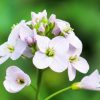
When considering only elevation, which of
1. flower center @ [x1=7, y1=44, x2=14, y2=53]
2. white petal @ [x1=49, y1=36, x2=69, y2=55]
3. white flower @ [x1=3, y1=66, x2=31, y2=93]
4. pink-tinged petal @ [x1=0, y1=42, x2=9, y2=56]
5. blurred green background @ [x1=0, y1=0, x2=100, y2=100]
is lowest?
blurred green background @ [x1=0, y1=0, x2=100, y2=100]

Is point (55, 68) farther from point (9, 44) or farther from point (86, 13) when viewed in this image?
point (86, 13)

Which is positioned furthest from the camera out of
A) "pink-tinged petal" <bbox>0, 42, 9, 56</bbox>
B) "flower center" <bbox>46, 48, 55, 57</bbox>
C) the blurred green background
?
the blurred green background

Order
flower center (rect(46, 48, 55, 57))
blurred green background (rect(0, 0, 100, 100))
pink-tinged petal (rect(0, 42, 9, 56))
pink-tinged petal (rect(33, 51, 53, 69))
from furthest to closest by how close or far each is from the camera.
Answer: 1. blurred green background (rect(0, 0, 100, 100))
2. pink-tinged petal (rect(0, 42, 9, 56))
3. flower center (rect(46, 48, 55, 57))
4. pink-tinged petal (rect(33, 51, 53, 69))

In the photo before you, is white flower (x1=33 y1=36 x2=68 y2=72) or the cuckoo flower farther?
the cuckoo flower

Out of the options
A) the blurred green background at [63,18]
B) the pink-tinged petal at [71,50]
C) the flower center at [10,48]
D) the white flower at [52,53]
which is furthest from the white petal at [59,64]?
the blurred green background at [63,18]

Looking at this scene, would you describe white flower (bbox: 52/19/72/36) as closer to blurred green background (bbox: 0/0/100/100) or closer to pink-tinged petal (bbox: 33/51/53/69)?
pink-tinged petal (bbox: 33/51/53/69)

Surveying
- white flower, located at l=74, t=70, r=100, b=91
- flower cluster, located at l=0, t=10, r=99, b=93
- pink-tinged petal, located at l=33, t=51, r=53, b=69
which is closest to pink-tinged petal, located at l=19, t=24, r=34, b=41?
flower cluster, located at l=0, t=10, r=99, b=93

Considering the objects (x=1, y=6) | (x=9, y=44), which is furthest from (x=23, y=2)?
Result: (x=9, y=44)

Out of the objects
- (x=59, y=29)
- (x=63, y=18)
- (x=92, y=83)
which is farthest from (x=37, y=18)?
(x=63, y=18)
